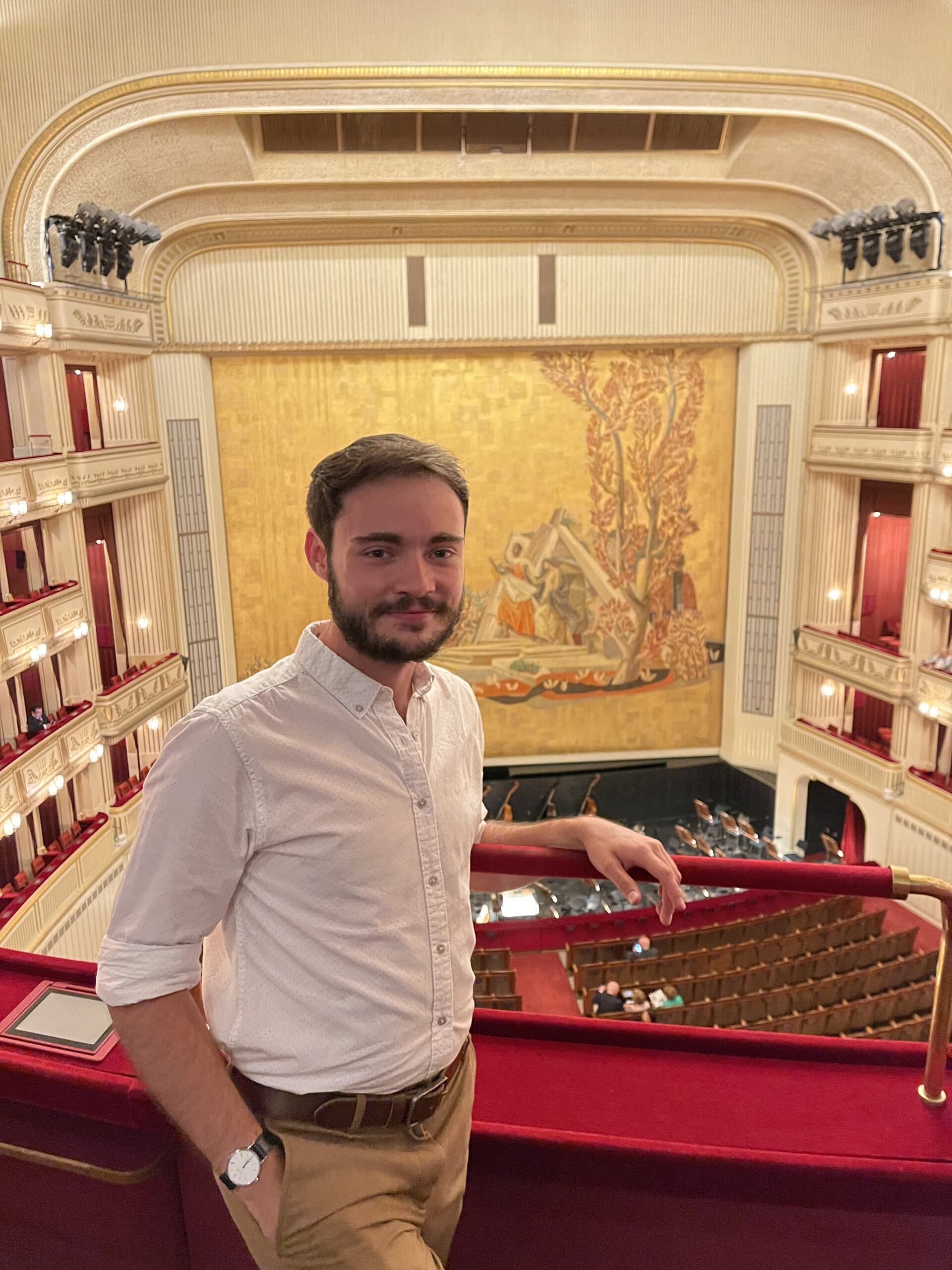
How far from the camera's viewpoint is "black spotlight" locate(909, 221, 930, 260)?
37.2 feet

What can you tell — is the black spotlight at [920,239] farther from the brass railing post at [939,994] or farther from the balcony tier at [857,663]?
the brass railing post at [939,994]

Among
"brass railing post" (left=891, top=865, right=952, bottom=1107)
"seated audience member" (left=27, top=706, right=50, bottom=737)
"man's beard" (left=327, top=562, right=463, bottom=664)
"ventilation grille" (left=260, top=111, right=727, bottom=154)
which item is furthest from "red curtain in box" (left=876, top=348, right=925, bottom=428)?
"man's beard" (left=327, top=562, right=463, bottom=664)

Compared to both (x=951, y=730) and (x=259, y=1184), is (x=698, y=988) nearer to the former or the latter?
(x=951, y=730)

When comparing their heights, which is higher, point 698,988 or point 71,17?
point 71,17

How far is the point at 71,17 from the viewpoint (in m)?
10.1

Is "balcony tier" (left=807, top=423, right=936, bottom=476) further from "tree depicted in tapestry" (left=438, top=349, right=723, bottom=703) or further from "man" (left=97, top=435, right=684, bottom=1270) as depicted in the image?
"man" (left=97, top=435, right=684, bottom=1270)

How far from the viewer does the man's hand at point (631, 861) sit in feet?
5.37

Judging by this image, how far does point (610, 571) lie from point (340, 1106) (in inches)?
519

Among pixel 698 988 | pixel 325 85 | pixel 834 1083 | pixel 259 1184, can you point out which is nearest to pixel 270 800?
pixel 259 1184

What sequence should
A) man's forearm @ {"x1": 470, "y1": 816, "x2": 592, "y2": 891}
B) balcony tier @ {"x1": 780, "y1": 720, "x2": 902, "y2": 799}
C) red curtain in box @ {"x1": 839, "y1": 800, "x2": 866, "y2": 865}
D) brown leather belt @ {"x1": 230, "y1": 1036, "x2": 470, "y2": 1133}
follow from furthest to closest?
red curtain in box @ {"x1": 839, "y1": 800, "x2": 866, "y2": 865} → balcony tier @ {"x1": 780, "y1": 720, "x2": 902, "y2": 799} → man's forearm @ {"x1": 470, "y1": 816, "x2": 592, "y2": 891} → brown leather belt @ {"x1": 230, "y1": 1036, "x2": 470, "y2": 1133}

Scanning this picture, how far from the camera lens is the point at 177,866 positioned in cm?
128

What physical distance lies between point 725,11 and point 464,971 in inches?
485

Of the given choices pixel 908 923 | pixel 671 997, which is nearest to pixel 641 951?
pixel 671 997

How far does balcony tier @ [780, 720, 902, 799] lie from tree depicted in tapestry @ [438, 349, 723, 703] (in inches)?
71.1
